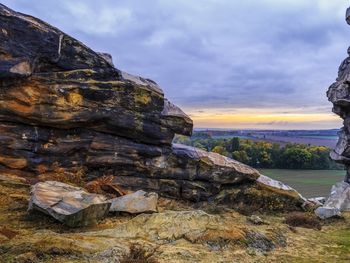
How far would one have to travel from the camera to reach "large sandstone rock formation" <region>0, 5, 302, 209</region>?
20.9 m

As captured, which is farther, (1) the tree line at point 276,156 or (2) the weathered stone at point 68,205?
(1) the tree line at point 276,156

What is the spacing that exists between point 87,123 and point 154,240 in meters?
9.82

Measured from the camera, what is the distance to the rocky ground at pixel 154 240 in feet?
41.2

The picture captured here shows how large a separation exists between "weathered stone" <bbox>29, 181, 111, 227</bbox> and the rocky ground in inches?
17.6

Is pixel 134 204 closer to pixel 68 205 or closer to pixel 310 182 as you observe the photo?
pixel 68 205

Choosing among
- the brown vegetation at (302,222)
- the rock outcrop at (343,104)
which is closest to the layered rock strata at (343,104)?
the rock outcrop at (343,104)

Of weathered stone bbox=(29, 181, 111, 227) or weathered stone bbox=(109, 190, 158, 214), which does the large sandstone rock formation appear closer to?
weathered stone bbox=(109, 190, 158, 214)

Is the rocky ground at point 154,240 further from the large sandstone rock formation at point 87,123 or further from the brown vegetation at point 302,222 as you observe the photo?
the large sandstone rock formation at point 87,123

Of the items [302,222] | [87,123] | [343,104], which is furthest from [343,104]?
[87,123]

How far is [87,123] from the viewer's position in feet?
72.8

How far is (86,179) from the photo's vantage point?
2220 cm

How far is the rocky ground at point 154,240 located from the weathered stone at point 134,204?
362mm

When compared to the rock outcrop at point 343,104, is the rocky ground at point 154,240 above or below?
below

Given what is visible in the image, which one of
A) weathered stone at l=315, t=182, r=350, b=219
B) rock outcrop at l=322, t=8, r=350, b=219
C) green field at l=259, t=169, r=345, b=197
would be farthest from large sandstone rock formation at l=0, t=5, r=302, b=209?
green field at l=259, t=169, r=345, b=197
